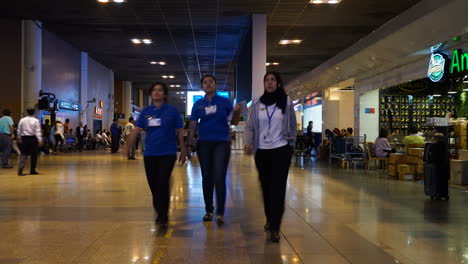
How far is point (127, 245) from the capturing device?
3799mm

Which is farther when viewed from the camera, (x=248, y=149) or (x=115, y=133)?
(x=115, y=133)

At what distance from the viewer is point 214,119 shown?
4.79 m

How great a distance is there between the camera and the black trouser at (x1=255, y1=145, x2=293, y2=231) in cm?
410

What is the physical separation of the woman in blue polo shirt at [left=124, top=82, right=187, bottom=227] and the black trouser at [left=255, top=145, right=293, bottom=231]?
891 mm

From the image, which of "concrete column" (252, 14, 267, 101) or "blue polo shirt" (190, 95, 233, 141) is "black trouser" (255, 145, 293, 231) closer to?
"blue polo shirt" (190, 95, 233, 141)

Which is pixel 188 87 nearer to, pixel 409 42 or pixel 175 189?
pixel 409 42

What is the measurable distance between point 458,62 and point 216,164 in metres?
9.51

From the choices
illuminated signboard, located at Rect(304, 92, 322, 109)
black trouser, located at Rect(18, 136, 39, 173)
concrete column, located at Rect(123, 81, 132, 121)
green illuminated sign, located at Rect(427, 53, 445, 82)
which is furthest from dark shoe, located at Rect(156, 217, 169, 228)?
concrete column, located at Rect(123, 81, 132, 121)

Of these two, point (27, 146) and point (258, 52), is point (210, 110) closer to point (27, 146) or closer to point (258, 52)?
point (27, 146)

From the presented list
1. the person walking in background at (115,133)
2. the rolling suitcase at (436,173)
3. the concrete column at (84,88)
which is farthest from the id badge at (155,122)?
the concrete column at (84,88)

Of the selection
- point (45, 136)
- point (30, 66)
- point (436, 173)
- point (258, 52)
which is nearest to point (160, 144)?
point (436, 173)

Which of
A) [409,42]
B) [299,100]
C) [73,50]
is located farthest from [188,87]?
[409,42]

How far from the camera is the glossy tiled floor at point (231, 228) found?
3557 mm

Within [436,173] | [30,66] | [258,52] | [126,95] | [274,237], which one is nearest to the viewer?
[274,237]
